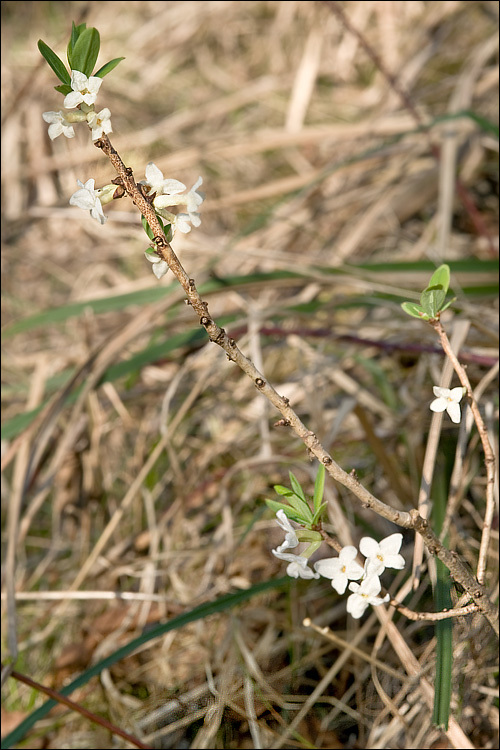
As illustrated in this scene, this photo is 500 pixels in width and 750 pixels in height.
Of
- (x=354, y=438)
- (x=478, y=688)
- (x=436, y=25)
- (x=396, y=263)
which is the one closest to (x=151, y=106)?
(x=436, y=25)

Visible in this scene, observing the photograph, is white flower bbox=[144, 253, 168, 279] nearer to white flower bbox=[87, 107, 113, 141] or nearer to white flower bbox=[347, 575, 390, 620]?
white flower bbox=[87, 107, 113, 141]

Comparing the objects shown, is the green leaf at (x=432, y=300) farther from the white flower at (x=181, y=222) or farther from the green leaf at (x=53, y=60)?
the green leaf at (x=53, y=60)

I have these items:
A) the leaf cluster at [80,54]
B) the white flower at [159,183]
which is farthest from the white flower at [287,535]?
the leaf cluster at [80,54]

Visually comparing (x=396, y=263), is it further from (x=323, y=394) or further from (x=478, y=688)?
(x=478, y=688)

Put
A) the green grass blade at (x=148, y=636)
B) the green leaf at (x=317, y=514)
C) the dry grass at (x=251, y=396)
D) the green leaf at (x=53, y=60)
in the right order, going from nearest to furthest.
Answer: the green leaf at (x=53, y=60), the green leaf at (x=317, y=514), the green grass blade at (x=148, y=636), the dry grass at (x=251, y=396)

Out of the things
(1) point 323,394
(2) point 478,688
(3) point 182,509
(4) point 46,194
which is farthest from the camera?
(4) point 46,194
